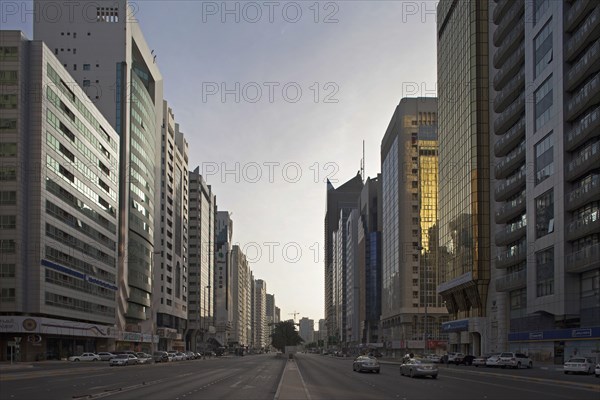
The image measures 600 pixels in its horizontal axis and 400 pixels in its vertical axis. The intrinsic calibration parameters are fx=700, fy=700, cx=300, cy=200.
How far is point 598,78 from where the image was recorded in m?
60.0

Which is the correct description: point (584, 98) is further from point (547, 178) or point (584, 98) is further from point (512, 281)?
point (512, 281)

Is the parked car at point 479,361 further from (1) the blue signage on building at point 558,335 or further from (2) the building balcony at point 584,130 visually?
(2) the building balcony at point 584,130

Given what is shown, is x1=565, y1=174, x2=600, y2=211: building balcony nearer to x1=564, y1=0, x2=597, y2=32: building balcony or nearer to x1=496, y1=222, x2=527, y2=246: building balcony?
x1=496, y1=222, x2=527, y2=246: building balcony

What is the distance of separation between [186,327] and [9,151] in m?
117

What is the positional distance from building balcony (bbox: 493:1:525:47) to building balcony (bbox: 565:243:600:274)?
3167 centimetres

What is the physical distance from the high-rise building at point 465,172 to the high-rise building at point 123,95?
55.1 metres

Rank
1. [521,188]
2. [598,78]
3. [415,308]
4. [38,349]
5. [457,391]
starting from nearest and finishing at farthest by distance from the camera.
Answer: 1. [457,391]
2. [598,78]
3. [521,188]
4. [38,349]
5. [415,308]

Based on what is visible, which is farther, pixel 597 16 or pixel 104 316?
pixel 104 316

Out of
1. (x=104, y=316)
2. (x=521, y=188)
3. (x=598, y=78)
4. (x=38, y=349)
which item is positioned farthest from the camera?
(x=104, y=316)

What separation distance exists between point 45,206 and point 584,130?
63868 mm

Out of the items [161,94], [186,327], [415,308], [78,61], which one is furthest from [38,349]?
[186,327]

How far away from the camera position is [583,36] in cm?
6306

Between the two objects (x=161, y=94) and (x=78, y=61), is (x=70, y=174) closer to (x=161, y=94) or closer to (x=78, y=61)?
(x=78, y=61)

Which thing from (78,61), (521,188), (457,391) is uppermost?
(78,61)
